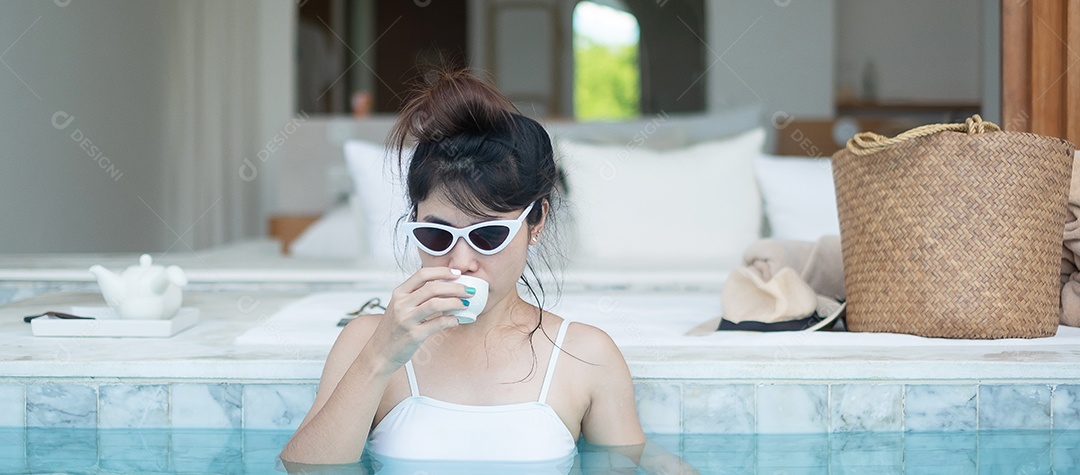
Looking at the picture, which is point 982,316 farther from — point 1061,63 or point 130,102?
Answer: point 130,102

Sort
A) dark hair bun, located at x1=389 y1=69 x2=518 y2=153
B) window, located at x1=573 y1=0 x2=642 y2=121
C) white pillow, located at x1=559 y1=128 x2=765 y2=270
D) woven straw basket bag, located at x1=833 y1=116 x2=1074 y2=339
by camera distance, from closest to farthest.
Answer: dark hair bun, located at x1=389 y1=69 x2=518 y2=153, woven straw basket bag, located at x1=833 y1=116 x2=1074 y2=339, white pillow, located at x1=559 y1=128 x2=765 y2=270, window, located at x1=573 y1=0 x2=642 y2=121

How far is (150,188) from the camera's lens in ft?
19.8

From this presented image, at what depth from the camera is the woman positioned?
62.4 inches

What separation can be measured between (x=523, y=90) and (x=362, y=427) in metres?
5.21

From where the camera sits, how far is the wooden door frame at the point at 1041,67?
2.59 m

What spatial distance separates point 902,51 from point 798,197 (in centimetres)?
227

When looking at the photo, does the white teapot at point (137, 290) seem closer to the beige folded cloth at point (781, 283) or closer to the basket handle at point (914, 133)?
the beige folded cloth at point (781, 283)

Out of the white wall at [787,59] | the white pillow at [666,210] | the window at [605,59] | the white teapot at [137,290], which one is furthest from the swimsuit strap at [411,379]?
the window at [605,59]

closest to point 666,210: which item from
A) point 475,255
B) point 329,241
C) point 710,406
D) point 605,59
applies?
point 329,241

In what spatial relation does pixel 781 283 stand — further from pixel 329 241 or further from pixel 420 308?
pixel 329 241

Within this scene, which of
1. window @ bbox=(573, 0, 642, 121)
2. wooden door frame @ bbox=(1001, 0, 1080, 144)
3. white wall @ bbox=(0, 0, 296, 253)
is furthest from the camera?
window @ bbox=(573, 0, 642, 121)

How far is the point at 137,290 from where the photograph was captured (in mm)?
2398

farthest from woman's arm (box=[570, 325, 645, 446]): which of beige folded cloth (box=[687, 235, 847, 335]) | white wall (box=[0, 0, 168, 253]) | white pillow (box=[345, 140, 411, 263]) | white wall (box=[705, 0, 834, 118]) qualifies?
white wall (box=[705, 0, 834, 118])

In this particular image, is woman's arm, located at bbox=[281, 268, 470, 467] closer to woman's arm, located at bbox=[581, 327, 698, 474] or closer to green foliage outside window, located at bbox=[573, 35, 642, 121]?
woman's arm, located at bbox=[581, 327, 698, 474]
